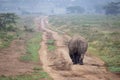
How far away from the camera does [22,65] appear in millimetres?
17703

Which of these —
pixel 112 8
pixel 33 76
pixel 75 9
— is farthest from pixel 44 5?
pixel 33 76

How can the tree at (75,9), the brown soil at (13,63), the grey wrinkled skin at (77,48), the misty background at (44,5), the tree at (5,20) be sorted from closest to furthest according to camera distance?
1. the brown soil at (13,63)
2. the grey wrinkled skin at (77,48)
3. the tree at (5,20)
4. the tree at (75,9)
5. the misty background at (44,5)

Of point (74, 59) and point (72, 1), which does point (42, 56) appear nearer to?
point (74, 59)

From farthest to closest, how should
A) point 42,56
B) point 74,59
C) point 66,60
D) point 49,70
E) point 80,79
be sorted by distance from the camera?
point 42,56 → point 66,60 → point 74,59 → point 49,70 → point 80,79

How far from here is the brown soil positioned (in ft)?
51.8

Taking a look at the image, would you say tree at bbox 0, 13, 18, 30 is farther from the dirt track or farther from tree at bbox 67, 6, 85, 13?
tree at bbox 67, 6, 85, 13

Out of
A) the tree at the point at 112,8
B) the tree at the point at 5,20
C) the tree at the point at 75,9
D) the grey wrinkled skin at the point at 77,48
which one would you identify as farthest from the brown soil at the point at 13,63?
the tree at the point at 75,9

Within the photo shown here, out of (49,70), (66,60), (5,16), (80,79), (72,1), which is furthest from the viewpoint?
(72,1)

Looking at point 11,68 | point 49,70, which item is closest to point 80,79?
point 49,70

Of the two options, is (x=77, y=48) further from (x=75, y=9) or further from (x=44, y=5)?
(x=44, y=5)

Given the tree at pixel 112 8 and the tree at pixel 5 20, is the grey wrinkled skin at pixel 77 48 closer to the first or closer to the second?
the tree at pixel 5 20

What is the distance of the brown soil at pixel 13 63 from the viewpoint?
51.8 ft

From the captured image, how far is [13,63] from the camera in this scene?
18.2 metres

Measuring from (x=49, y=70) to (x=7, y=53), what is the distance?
7004mm
